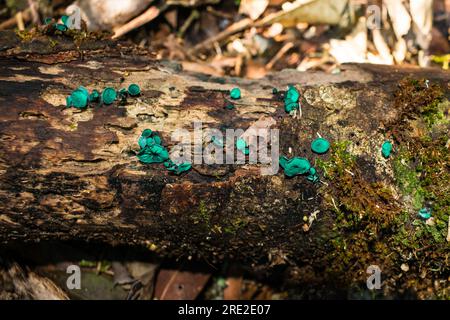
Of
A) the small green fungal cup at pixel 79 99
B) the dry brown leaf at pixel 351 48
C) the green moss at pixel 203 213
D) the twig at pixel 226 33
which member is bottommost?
the green moss at pixel 203 213

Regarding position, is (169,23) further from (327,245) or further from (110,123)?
(327,245)

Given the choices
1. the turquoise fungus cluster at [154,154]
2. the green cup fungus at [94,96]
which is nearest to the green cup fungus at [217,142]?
the turquoise fungus cluster at [154,154]

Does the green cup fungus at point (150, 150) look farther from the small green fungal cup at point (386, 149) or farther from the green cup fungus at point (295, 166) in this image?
the small green fungal cup at point (386, 149)

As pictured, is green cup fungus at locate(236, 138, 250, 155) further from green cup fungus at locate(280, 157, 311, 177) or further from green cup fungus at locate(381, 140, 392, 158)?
green cup fungus at locate(381, 140, 392, 158)

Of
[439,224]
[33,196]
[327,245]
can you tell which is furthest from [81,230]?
[439,224]
